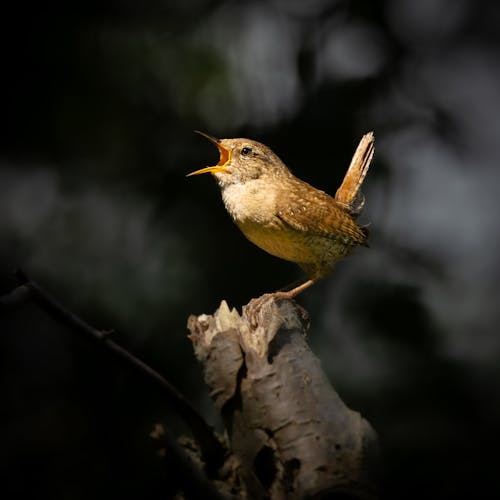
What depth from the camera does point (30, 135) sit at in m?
4.80

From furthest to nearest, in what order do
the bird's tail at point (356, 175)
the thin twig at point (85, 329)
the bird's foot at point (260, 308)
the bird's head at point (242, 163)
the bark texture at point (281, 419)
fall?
1. the bird's tail at point (356, 175)
2. the bird's head at point (242, 163)
3. the bird's foot at point (260, 308)
4. the bark texture at point (281, 419)
5. the thin twig at point (85, 329)

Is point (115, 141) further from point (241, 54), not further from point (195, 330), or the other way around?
point (195, 330)

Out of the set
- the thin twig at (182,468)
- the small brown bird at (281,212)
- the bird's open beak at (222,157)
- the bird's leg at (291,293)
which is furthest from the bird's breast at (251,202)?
the thin twig at (182,468)

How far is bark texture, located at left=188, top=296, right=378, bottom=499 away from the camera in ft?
8.07

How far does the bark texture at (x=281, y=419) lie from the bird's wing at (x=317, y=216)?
1.09m

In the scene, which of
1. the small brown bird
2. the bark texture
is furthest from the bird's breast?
the bark texture

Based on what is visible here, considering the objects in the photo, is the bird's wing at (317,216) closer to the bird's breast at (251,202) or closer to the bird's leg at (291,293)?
the bird's breast at (251,202)

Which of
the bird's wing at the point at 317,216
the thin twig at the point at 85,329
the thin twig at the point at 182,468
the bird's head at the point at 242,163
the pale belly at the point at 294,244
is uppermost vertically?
the bird's head at the point at 242,163

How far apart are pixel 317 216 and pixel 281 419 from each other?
5.17 ft

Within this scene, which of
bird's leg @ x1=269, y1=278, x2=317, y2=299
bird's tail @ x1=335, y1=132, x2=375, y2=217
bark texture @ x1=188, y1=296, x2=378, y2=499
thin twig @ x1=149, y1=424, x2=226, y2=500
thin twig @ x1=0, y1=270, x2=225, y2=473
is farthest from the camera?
bird's tail @ x1=335, y1=132, x2=375, y2=217

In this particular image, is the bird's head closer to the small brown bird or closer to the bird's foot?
the small brown bird

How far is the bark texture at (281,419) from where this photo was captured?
2461 millimetres

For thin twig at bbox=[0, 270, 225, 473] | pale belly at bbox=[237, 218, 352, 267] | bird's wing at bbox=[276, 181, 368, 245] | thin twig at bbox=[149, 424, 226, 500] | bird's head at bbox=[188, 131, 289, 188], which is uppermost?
bird's head at bbox=[188, 131, 289, 188]

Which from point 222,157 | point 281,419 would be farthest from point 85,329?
point 222,157
